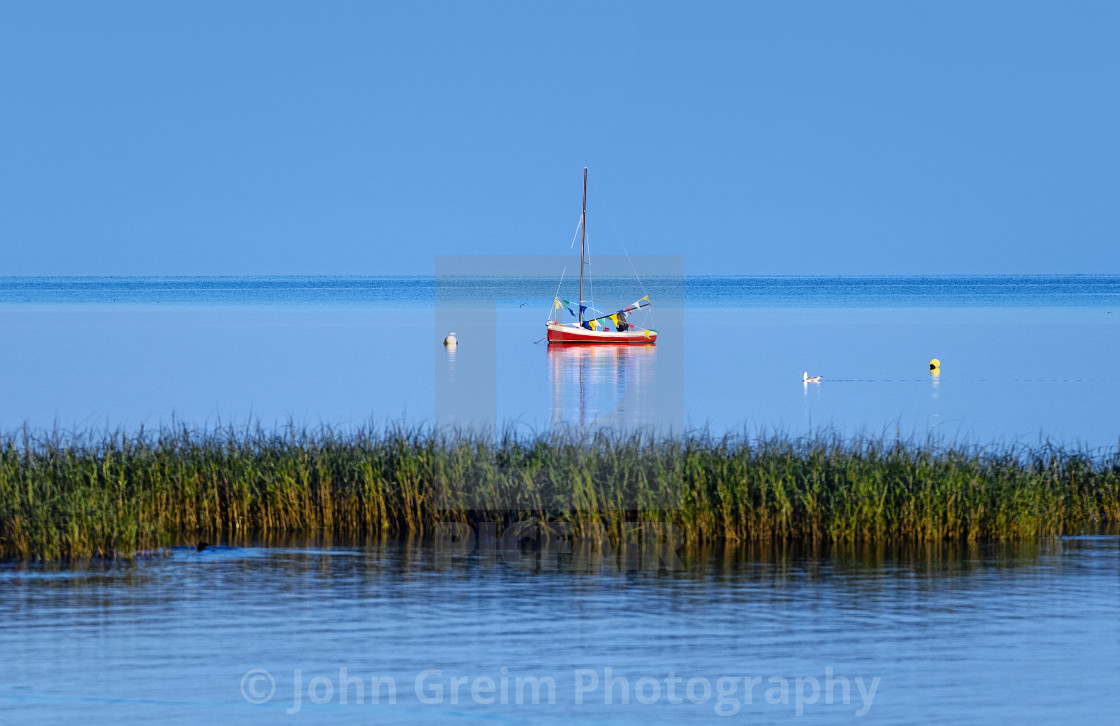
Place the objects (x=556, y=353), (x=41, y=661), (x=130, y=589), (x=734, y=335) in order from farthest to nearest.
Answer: (x=734, y=335) → (x=556, y=353) → (x=130, y=589) → (x=41, y=661)

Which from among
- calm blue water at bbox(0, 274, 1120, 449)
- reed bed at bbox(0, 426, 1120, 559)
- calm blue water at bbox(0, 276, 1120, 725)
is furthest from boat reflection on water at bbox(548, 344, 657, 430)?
calm blue water at bbox(0, 276, 1120, 725)

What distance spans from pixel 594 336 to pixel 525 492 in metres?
53.2

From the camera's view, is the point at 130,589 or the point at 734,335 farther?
the point at 734,335

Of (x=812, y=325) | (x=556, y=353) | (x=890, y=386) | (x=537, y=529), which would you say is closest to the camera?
(x=537, y=529)

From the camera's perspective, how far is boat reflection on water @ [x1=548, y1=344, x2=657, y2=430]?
4103 centimetres

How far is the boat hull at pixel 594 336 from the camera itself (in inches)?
2798

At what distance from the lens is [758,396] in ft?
154

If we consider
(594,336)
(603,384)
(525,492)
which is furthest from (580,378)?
(525,492)

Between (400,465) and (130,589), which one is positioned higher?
(400,465)

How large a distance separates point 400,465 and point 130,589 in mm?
4492

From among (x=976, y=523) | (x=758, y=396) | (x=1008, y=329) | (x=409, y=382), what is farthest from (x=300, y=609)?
(x=1008, y=329)

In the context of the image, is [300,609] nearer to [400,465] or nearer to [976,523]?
[400,465]

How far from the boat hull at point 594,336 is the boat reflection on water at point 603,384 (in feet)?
1.19

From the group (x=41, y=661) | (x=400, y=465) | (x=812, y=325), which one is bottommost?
(x=41, y=661)
